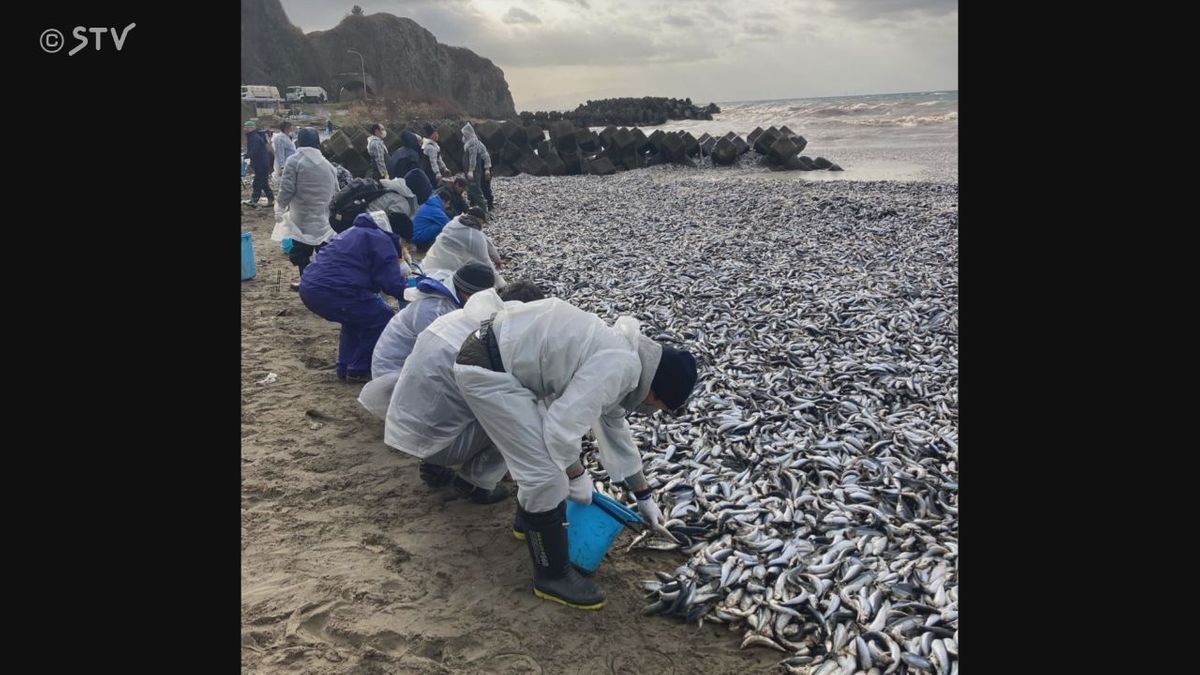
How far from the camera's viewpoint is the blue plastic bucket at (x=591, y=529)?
3982 millimetres

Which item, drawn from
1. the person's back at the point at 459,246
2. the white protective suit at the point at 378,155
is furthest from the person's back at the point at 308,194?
the white protective suit at the point at 378,155

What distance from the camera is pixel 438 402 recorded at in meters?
4.44

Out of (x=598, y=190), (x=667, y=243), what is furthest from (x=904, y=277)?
(x=598, y=190)

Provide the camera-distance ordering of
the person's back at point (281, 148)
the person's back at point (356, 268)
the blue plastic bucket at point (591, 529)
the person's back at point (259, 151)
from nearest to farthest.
Answer: the blue plastic bucket at point (591, 529)
the person's back at point (356, 268)
the person's back at point (281, 148)
the person's back at point (259, 151)

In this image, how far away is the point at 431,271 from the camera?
6398 mm

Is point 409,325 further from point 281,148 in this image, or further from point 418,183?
point 281,148

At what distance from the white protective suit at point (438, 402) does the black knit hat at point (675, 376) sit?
4.26 feet

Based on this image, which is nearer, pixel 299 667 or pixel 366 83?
pixel 299 667

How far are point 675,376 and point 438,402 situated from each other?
156cm

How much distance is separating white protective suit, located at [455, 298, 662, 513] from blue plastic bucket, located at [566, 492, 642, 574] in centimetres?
36

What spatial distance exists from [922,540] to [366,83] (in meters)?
79.7

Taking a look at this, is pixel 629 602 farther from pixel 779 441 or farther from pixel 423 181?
pixel 423 181

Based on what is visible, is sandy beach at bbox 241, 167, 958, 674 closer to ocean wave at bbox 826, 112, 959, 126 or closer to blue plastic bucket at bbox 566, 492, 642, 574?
blue plastic bucket at bbox 566, 492, 642, 574

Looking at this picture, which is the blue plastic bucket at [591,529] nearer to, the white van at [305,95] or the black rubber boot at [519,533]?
the black rubber boot at [519,533]
